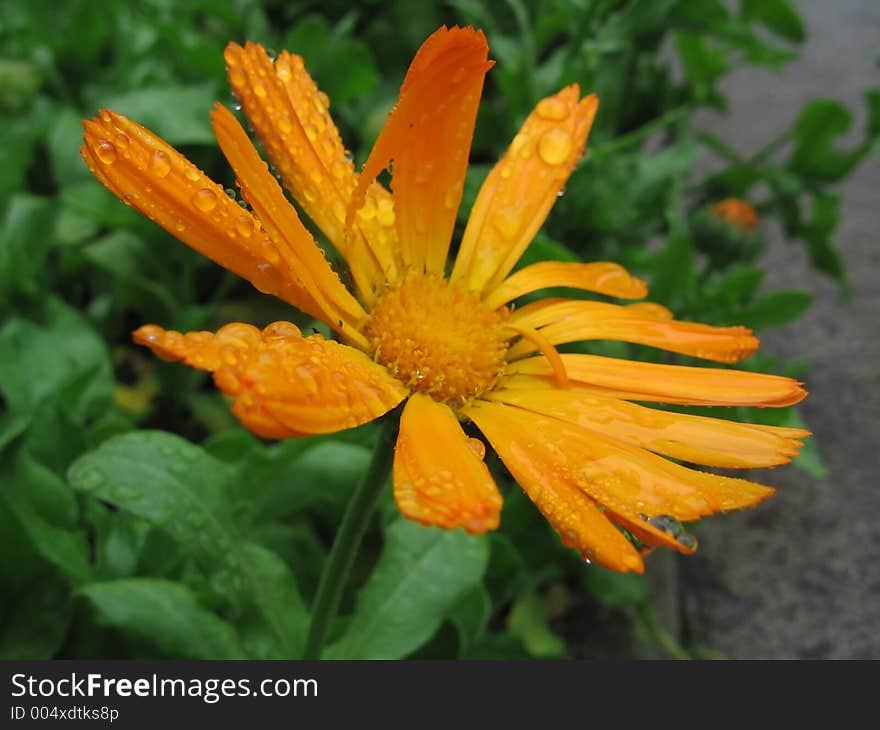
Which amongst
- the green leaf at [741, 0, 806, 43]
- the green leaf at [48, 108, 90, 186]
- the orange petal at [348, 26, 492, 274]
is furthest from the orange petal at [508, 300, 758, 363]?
the green leaf at [741, 0, 806, 43]

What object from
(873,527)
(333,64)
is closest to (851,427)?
(873,527)

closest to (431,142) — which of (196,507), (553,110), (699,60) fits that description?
(553,110)

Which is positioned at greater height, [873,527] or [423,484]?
[423,484]

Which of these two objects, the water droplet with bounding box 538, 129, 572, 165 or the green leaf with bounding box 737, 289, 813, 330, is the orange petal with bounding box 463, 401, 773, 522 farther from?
the green leaf with bounding box 737, 289, 813, 330

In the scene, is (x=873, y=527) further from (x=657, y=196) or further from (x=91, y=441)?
(x=91, y=441)

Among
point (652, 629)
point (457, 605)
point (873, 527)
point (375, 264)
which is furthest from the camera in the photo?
point (873, 527)

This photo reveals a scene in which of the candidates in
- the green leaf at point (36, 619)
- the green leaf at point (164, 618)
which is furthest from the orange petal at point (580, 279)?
the green leaf at point (36, 619)
